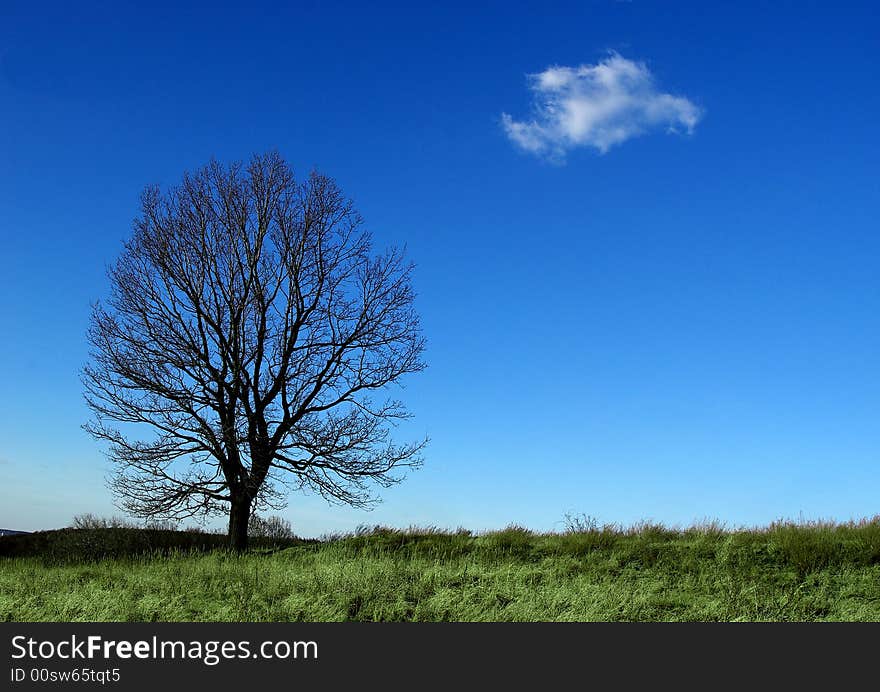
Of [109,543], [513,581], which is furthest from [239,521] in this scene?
[513,581]

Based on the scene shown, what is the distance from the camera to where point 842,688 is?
26.2ft

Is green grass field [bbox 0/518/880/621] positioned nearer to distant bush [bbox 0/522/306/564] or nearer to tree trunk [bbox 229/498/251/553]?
tree trunk [bbox 229/498/251/553]

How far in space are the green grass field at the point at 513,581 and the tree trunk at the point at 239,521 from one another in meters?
2.70

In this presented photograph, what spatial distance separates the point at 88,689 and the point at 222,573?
→ 17.8 feet

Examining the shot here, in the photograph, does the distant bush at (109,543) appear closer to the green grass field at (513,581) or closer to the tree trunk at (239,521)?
the tree trunk at (239,521)

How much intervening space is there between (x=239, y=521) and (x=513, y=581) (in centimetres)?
940

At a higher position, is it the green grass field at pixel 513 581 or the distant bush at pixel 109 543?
the distant bush at pixel 109 543

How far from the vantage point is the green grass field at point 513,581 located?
1077 centimetres

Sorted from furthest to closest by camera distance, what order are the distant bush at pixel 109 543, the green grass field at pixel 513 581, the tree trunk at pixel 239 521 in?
the distant bush at pixel 109 543
the tree trunk at pixel 239 521
the green grass field at pixel 513 581

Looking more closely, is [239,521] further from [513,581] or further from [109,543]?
[513,581]

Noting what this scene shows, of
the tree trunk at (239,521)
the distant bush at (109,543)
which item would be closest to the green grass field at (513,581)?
the tree trunk at (239,521)

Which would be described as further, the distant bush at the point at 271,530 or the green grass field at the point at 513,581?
the distant bush at the point at 271,530

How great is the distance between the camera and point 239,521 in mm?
19047

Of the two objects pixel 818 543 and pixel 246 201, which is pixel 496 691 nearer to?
pixel 818 543
